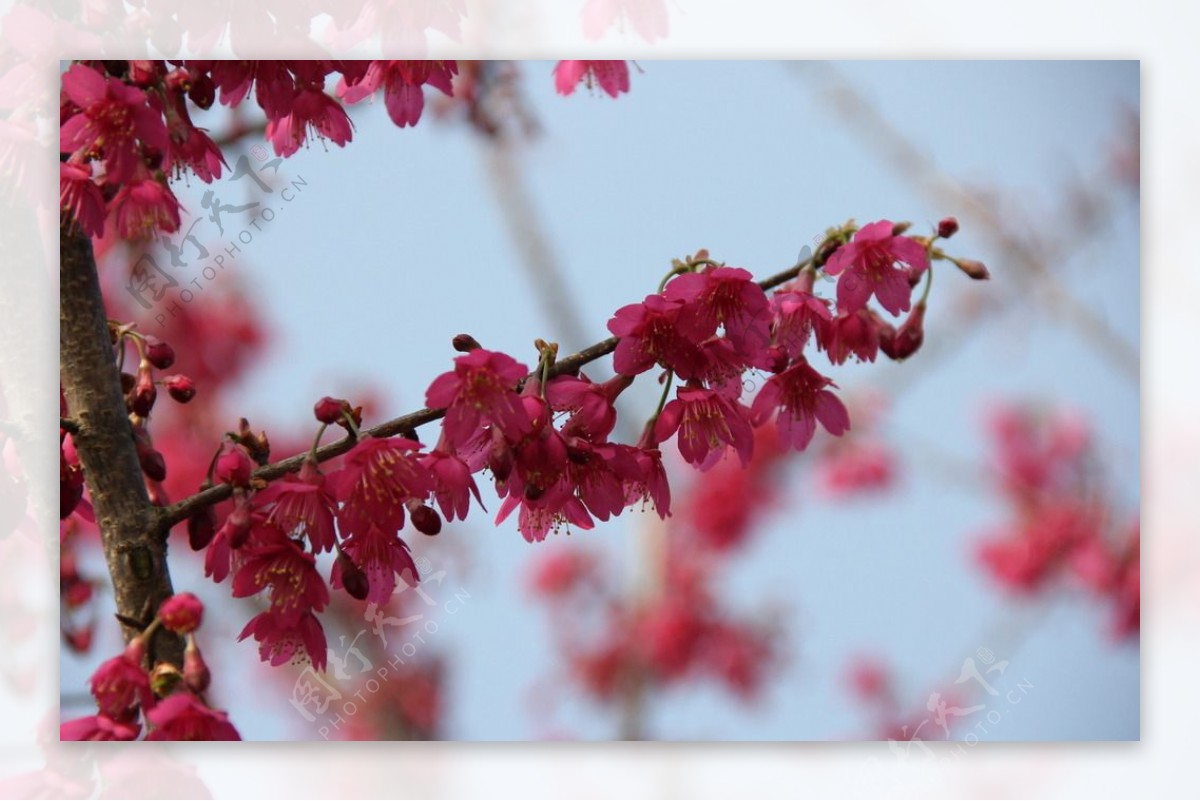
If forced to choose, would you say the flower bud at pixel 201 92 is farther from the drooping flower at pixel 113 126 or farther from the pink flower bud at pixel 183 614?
the pink flower bud at pixel 183 614

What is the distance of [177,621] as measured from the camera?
131 centimetres

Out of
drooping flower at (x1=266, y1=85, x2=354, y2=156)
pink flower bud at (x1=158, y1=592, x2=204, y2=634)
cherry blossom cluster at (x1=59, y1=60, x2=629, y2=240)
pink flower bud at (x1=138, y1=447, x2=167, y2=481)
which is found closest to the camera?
pink flower bud at (x1=158, y1=592, x2=204, y2=634)

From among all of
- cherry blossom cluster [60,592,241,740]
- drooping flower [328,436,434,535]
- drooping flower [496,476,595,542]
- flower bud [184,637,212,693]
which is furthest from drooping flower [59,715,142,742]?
drooping flower [496,476,595,542]

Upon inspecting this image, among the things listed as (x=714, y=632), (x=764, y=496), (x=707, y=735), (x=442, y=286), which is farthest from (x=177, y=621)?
(x=764, y=496)

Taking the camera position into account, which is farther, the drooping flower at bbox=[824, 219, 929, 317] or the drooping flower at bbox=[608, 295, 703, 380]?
the drooping flower at bbox=[824, 219, 929, 317]

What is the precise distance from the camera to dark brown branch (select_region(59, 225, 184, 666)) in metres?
1.39

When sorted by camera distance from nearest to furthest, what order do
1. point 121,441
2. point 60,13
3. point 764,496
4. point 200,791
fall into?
point 121,441 → point 200,791 → point 60,13 → point 764,496

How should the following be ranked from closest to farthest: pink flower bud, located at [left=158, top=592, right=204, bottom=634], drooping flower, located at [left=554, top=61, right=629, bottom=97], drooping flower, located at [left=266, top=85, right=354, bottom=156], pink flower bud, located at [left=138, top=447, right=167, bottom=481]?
pink flower bud, located at [left=158, top=592, right=204, bottom=634] < pink flower bud, located at [left=138, top=447, right=167, bottom=481] < drooping flower, located at [left=266, top=85, right=354, bottom=156] < drooping flower, located at [left=554, top=61, right=629, bottom=97]

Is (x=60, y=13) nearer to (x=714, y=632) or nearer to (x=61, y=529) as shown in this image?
(x=61, y=529)

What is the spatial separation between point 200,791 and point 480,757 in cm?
42

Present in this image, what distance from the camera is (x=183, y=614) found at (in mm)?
1313

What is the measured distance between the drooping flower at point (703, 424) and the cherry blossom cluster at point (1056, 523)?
58 cm

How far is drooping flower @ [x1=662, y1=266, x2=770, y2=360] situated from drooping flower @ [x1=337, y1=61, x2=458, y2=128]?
0.56m

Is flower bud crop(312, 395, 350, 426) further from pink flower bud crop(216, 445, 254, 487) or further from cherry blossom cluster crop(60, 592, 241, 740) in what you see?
cherry blossom cluster crop(60, 592, 241, 740)
